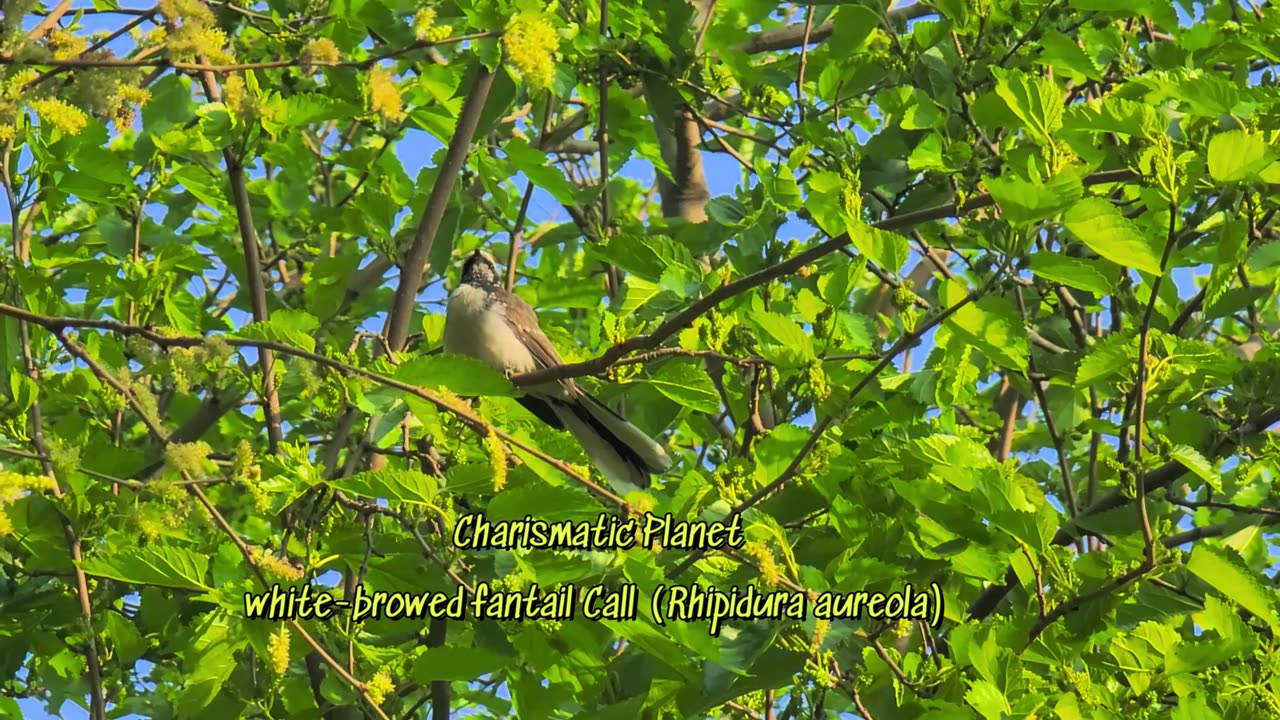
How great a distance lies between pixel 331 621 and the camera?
4.59m

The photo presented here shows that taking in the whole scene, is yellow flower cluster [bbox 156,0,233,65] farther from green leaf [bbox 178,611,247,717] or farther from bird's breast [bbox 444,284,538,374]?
bird's breast [bbox 444,284,538,374]

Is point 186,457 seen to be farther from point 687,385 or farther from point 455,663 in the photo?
point 687,385

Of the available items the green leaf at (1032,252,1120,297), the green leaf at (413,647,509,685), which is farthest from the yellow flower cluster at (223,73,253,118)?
the green leaf at (1032,252,1120,297)

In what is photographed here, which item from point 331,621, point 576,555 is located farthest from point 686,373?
point 331,621

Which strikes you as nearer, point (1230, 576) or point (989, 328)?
point (989, 328)

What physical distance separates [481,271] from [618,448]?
2358 millimetres

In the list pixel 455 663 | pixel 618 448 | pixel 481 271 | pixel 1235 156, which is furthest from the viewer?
pixel 481 271

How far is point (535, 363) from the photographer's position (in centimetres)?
755

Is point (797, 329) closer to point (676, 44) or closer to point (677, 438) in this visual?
point (676, 44)

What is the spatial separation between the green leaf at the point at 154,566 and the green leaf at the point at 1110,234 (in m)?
2.69

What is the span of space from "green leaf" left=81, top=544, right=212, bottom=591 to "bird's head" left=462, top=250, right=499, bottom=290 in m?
3.72

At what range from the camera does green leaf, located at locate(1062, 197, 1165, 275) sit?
3344 mm

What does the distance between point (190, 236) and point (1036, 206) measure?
5539 mm

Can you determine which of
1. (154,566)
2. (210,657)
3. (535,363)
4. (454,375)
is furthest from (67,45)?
(535,363)
